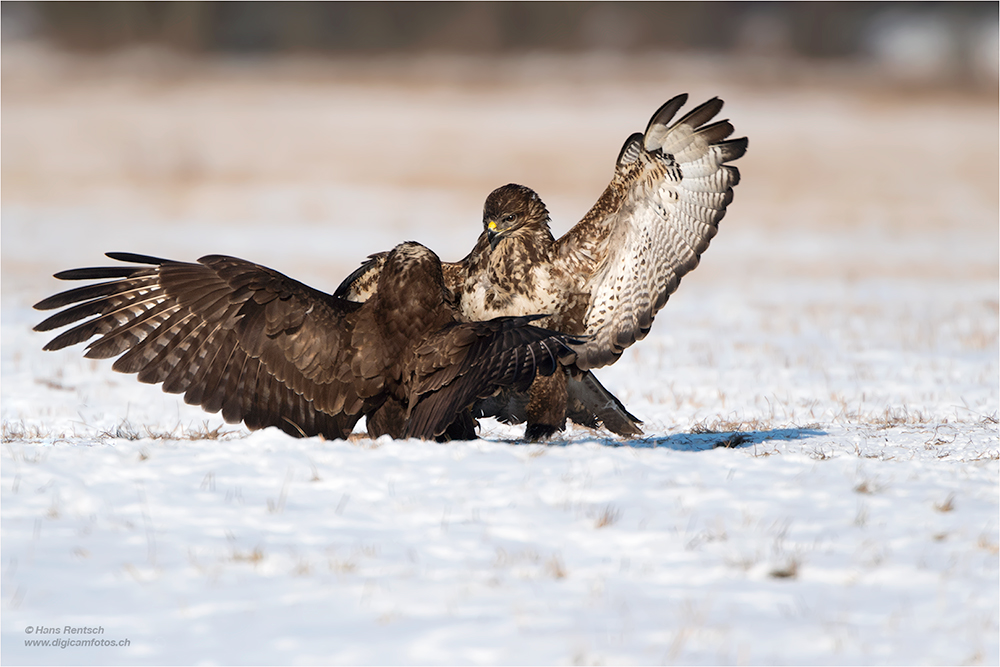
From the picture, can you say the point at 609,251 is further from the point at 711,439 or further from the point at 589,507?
the point at 589,507

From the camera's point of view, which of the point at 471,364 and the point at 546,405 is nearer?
the point at 471,364

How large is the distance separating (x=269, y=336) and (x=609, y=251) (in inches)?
83.4

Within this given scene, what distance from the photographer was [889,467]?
5.61 m

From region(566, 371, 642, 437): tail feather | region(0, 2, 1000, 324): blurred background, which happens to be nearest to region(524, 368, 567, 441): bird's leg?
region(566, 371, 642, 437): tail feather

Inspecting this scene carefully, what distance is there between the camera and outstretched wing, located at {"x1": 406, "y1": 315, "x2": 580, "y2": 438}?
5629 mm

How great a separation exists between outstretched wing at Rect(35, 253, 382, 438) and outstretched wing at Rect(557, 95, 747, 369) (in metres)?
1.48

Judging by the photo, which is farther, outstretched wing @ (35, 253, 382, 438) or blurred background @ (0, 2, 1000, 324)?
blurred background @ (0, 2, 1000, 324)

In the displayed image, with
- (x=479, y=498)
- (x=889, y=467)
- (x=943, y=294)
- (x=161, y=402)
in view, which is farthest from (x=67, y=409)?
(x=943, y=294)

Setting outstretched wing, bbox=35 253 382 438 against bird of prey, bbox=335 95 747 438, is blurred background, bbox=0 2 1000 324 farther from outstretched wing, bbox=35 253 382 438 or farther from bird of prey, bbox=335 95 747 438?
bird of prey, bbox=335 95 747 438

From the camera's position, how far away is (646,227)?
6.77 metres

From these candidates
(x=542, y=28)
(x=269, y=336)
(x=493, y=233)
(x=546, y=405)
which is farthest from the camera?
(x=542, y=28)

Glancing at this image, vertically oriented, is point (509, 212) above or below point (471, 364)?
above

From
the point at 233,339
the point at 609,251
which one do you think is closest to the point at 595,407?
the point at 609,251

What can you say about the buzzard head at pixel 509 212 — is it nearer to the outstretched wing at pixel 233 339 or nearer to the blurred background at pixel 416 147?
the outstretched wing at pixel 233 339
